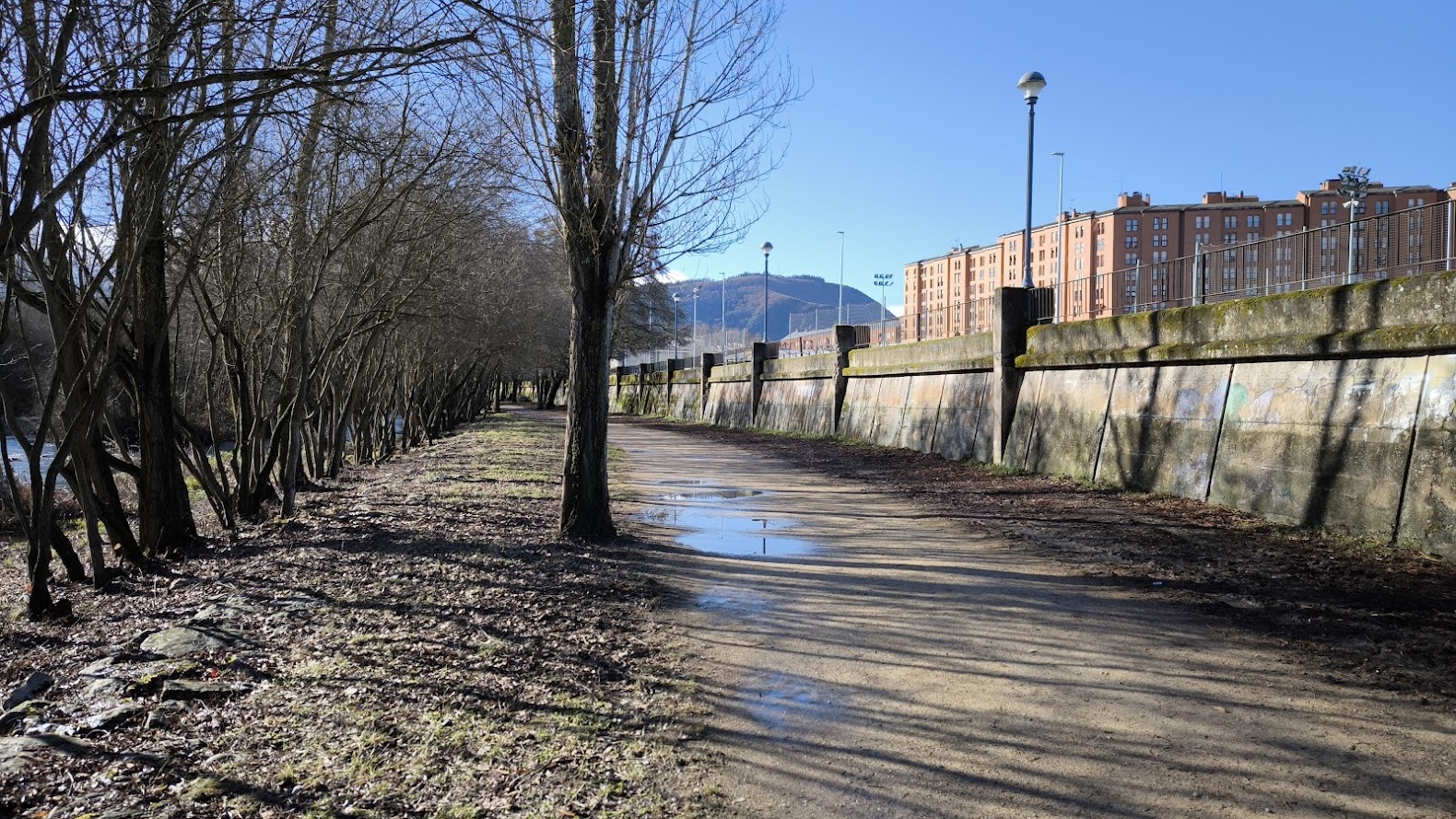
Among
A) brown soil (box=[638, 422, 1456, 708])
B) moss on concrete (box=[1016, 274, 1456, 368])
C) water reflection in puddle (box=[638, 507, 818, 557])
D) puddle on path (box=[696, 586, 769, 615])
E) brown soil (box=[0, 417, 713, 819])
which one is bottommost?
brown soil (box=[0, 417, 713, 819])

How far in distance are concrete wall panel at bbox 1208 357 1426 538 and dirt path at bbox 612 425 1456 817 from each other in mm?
3013

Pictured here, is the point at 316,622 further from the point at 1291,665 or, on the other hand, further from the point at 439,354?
the point at 439,354

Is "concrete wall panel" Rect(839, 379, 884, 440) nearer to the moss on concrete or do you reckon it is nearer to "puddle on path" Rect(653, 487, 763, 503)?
the moss on concrete

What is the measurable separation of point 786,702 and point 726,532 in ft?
17.9

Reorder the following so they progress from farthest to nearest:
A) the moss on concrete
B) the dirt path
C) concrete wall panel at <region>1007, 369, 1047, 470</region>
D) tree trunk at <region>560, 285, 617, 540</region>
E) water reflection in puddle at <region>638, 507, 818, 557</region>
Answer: concrete wall panel at <region>1007, 369, 1047, 470</region> → water reflection in puddle at <region>638, 507, 818, 557</region> → tree trunk at <region>560, 285, 617, 540</region> → the moss on concrete → the dirt path

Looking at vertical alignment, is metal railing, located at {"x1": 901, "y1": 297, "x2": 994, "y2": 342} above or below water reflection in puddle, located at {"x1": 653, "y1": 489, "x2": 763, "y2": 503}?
above

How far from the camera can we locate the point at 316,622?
625 cm

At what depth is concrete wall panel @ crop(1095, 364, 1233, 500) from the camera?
1060 cm

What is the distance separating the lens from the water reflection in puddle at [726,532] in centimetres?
890

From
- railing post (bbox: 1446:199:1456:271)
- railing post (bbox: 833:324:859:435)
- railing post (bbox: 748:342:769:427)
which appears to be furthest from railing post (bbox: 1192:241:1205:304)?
railing post (bbox: 748:342:769:427)

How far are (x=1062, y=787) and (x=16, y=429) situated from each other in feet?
25.5

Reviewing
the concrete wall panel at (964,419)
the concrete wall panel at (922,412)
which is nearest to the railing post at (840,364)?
the concrete wall panel at (922,412)

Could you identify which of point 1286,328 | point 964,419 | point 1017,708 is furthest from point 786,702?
point 964,419

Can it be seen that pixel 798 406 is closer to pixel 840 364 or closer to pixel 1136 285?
pixel 840 364
